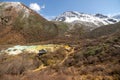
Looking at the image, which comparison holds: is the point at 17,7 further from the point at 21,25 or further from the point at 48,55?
the point at 48,55

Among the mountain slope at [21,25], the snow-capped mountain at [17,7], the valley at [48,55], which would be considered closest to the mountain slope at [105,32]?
the mountain slope at [21,25]

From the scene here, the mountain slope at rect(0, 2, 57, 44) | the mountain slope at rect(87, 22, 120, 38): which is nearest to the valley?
the mountain slope at rect(0, 2, 57, 44)

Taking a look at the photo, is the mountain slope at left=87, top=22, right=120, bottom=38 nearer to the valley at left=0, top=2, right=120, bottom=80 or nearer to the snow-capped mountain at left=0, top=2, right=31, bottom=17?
the valley at left=0, top=2, right=120, bottom=80

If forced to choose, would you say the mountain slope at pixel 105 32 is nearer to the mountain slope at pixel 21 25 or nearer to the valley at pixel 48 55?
the mountain slope at pixel 21 25

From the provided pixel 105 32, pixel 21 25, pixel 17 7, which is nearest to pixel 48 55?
pixel 21 25

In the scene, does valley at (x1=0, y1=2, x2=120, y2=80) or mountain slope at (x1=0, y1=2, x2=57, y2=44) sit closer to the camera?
valley at (x1=0, y1=2, x2=120, y2=80)

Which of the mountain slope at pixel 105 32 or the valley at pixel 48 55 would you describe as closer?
the valley at pixel 48 55

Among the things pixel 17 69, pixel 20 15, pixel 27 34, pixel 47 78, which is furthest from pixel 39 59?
pixel 20 15

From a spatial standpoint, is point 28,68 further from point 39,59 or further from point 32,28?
point 32,28
